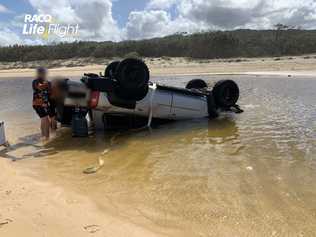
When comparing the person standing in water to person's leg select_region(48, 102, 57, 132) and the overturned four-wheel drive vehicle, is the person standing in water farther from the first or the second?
the overturned four-wheel drive vehicle

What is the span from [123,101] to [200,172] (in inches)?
125

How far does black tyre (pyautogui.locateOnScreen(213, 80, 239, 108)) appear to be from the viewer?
997 centimetres

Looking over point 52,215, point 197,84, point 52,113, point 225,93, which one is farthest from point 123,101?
point 52,215

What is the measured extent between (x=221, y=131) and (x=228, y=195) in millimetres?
3902

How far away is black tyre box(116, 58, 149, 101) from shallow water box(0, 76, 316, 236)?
2.95 ft

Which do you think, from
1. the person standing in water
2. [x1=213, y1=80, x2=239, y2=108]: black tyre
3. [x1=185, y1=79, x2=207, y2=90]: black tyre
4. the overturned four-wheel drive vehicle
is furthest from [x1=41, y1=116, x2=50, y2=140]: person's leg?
[x1=185, y1=79, x2=207, y2=90]: black tyre

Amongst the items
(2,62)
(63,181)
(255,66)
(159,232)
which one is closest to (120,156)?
(63,181)

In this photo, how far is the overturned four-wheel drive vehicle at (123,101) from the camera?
7.87 m

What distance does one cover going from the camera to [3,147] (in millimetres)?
7363

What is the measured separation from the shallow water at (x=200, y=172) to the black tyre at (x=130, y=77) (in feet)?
2.95

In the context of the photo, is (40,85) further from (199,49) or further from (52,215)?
(199,49)

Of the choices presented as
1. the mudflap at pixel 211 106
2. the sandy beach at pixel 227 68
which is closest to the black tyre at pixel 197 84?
the mudflap at pixel 211 106

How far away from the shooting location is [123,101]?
8.24 metres

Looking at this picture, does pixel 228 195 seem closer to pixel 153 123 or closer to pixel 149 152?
pixel 149 152
